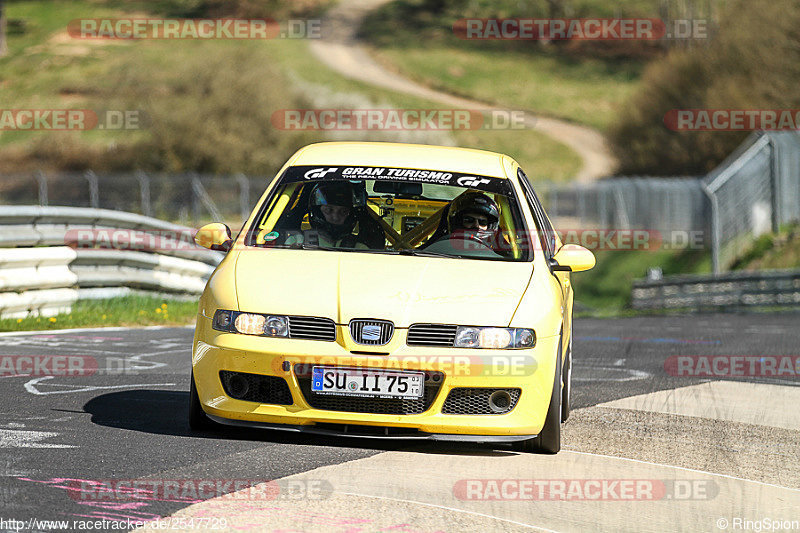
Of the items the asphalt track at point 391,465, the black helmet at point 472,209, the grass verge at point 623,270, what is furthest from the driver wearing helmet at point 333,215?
the grass verge at point 623,270

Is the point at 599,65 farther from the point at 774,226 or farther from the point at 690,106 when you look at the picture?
the point at 774,226

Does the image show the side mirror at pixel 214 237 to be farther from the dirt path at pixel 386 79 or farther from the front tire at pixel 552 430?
the dirt path at pixel 386 79

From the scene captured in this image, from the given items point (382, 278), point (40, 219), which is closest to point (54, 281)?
point (40, 219)

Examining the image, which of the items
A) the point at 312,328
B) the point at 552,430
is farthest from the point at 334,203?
the point at 552,430

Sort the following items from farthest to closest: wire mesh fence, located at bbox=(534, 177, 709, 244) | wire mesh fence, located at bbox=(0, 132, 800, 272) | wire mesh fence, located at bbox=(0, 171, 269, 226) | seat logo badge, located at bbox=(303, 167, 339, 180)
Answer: wire mesh fence, located at bbox=(534, 177, 709, 244) → wire mesh fence, located at bbox=(0, 171, 269, 226) → wire mesh fence, located at bbox=(0, 132, 800, 272) → seat logo badge, located at bbox=(303, 167, 339, 180)

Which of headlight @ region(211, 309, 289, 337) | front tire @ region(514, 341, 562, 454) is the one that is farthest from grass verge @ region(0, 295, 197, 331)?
front tire @ region(514, 341, 562, 454)

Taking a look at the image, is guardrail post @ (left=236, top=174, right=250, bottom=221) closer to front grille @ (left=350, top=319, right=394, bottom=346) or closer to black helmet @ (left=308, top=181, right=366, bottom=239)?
black helmet @ (left=308, top=181, right=366, bottom=239)

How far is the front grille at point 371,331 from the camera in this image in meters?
6.50

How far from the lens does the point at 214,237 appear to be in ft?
24.9

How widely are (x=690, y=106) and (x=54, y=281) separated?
3873 cm

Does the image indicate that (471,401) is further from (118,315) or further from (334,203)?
(118,315)

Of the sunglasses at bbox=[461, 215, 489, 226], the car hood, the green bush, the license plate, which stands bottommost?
the license plate

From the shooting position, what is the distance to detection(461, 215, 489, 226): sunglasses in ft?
26.0

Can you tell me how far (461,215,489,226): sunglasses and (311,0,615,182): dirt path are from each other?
51.5 metres
